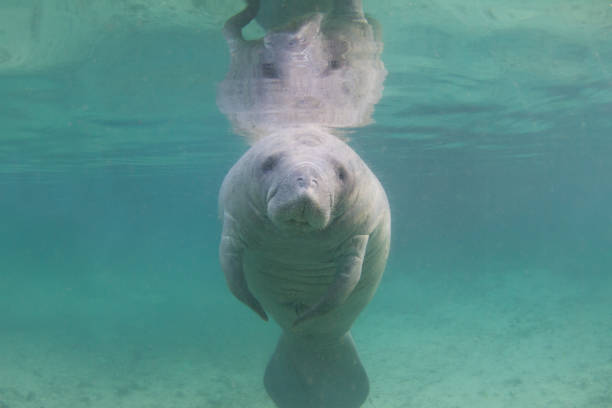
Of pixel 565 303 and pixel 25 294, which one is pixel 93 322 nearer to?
pixel 25 294

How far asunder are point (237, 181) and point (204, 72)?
22.2 ft

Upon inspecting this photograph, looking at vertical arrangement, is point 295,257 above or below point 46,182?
above

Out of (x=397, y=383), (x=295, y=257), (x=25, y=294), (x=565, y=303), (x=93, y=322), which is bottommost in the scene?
(x=25, y=294)

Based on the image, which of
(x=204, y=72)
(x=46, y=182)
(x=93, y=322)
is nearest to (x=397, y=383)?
(x=204, y=72)

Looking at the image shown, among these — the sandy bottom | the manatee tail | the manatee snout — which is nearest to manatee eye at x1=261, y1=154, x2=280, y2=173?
the manatee snout

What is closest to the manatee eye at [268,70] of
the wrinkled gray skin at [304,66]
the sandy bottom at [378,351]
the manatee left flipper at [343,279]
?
the wrinkled gray skin at [304,66]

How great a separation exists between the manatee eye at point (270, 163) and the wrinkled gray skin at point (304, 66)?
330 centimetres

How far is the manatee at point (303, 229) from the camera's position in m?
2.67

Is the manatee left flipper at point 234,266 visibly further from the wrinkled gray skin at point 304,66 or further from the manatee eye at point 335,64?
the manatee eye at point 335,64

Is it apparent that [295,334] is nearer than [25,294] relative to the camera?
Yes

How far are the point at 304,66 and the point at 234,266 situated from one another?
522cm

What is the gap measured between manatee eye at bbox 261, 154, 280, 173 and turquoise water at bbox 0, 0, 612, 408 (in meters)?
3.93

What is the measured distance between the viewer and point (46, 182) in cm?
3066

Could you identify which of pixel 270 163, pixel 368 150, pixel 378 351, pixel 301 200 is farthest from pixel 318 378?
pixel 368 150
